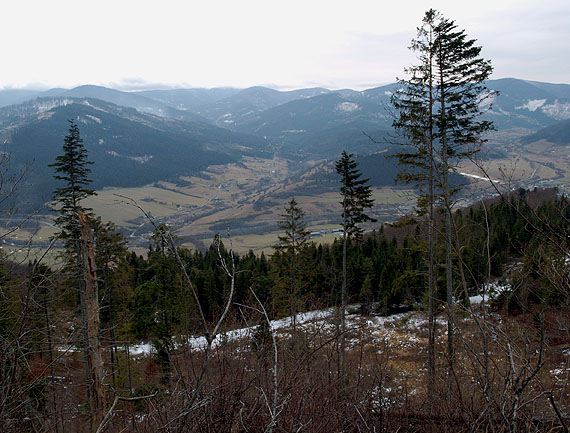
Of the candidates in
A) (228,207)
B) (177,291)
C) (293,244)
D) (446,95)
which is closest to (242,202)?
(228,207)

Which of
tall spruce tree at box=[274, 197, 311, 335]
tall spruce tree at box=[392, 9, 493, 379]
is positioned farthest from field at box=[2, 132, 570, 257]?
tall spruce tree at box=[392, 9, 493, 379]

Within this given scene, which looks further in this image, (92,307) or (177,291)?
(177,291)

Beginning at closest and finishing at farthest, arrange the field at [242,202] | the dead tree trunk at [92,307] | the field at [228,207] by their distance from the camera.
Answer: the dead tree trunk at [92,307] → the field at [242,202] → the field at [228,207]

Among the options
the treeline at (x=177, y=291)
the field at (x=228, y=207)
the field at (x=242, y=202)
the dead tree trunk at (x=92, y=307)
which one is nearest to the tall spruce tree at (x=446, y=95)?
the treeline at (x=177, y=291)

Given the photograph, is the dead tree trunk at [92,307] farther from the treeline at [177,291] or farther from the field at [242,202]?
the field at [242,202]

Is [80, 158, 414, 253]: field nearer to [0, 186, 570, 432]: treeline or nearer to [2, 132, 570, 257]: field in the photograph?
[2, 132, 570, 257]: field

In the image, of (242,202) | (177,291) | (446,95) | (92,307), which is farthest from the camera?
(242,202)

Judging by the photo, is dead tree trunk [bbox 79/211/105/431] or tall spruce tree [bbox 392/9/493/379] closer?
dead tree trunk [bbox 79/211/105/431]

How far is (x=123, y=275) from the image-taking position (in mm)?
16297

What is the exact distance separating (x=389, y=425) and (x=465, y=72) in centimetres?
954

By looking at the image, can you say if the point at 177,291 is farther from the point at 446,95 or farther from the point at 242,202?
the point at 242,202

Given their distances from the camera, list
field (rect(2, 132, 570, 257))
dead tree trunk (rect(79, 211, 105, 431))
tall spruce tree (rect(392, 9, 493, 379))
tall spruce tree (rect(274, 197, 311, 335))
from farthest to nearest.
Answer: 1. field (rect(2, 132, 570, 257))
2. tall spruce tree (rect(274, 197, 311, 335))
3. tall spruce tree (rect(392, 9, 493, 379))
4. dead tree trunk (rect(79, 211, 105, 431))

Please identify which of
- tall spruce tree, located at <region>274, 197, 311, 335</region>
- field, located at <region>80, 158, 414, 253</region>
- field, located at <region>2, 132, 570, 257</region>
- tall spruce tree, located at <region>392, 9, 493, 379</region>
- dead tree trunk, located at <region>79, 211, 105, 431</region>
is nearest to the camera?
dead tree trunk, located at <region>79, 211, 105, 431</region>

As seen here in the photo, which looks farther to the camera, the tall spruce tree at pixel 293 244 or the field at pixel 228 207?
the field at pixel 228 207
